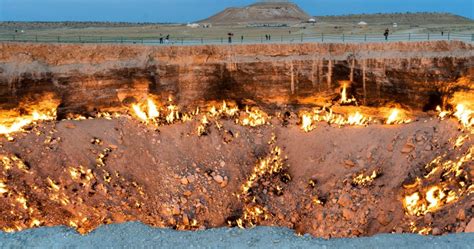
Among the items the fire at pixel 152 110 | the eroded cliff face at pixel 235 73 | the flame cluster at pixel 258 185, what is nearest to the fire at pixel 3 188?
the eroded cliff face at pixel 235 73

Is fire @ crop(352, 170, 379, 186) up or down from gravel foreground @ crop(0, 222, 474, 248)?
up

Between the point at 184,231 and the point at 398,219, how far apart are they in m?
10.6

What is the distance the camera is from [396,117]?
28.4m

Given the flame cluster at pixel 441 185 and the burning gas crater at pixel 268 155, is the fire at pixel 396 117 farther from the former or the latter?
the flame cluster at pixel 441 185

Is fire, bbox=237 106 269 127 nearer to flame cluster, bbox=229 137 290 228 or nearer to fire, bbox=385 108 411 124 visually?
flame cluster, bbox=229 137 290 228

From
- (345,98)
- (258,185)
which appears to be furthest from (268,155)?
(345,98)

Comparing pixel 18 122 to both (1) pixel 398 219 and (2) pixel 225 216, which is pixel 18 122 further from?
(1) pixel 398 219

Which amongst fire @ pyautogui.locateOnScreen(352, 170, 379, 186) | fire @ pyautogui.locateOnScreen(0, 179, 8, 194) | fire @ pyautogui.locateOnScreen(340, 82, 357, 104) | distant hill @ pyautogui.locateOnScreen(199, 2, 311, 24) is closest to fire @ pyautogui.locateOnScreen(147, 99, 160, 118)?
fire @ pyautogui.locateOnScreen(0, 179, 8, 194)

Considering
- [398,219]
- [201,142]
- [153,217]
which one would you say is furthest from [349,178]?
[153,217]

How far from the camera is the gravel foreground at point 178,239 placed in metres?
20.4

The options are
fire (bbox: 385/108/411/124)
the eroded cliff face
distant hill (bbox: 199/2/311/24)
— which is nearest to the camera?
the eroded cliff face

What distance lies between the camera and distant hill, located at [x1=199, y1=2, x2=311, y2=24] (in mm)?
86188

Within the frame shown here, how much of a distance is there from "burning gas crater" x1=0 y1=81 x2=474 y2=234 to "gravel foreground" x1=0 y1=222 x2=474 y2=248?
119 cm

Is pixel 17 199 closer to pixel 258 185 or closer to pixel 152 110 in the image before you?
pixel 152 110
